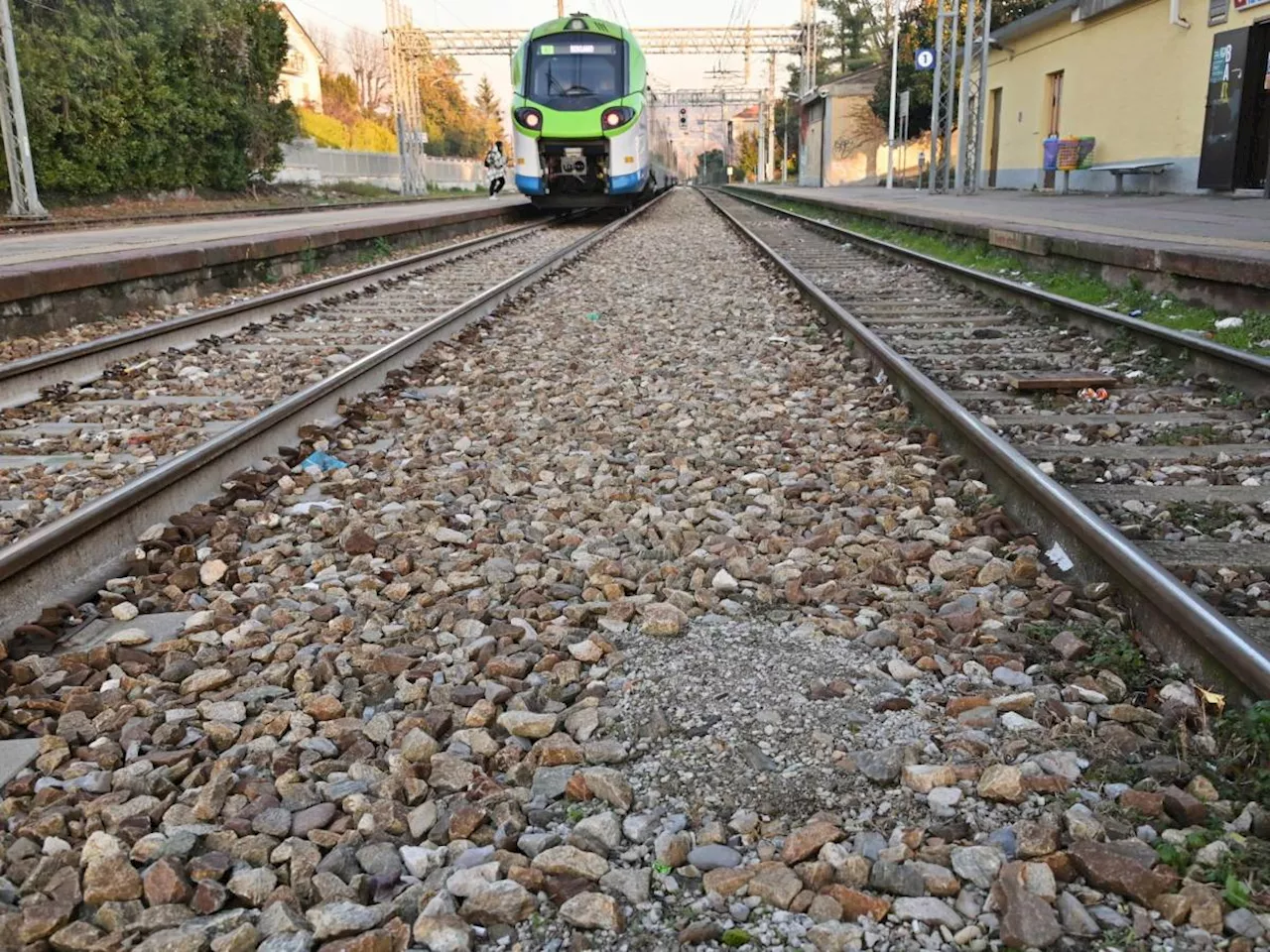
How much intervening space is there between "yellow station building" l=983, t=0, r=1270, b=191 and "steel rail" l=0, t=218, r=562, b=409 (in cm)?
1408

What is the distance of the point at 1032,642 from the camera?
2768 mm

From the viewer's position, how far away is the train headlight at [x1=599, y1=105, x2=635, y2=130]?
61.8 feet

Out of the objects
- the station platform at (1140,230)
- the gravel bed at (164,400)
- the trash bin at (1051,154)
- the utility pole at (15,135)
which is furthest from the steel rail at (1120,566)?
the utility pole at (15,135)

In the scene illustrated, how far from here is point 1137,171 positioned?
19.5 m

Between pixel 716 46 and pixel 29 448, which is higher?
pixel 716 46

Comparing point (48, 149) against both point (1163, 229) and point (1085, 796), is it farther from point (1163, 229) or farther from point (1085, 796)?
point (1085, 796)

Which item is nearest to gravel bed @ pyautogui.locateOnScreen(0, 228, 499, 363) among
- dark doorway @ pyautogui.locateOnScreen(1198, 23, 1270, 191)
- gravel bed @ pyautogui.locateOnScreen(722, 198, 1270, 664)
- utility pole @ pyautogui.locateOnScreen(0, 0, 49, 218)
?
gravel bed @ pyautogui.locateOnScreen(722, 198, 1270, 664)

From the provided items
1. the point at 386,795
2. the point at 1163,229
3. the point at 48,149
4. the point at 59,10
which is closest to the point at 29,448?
the point at 386,795

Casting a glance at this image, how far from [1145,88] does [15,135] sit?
74.0 ft

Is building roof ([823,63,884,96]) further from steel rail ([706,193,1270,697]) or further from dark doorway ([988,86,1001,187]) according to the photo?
steel rail ([706,193,1270,697])

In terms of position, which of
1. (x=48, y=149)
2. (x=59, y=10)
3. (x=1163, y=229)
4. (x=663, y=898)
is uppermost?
(x=59, y=10)

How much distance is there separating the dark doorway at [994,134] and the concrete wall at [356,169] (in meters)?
23.4

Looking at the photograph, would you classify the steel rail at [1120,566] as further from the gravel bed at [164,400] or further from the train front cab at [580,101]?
the train front cab at [580,101]

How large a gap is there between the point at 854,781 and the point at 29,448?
14.1ft
